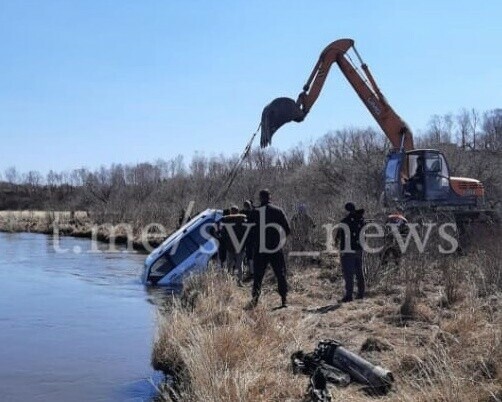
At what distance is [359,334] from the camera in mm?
9617

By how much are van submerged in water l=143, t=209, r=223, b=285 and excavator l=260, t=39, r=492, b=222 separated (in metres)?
2.90

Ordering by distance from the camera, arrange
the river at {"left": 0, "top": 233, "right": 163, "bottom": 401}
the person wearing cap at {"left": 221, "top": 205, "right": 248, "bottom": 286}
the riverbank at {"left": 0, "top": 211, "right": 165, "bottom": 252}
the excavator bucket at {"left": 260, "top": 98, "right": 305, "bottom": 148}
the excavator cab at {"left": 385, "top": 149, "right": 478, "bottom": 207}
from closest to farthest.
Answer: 1. the river at {"left": 0, "top": 233, "right": 163, "bottom": 401}
2. the person wearing cap at {"left": 221, "top": 205, "right": 248, "bottom": 286}
3. the excavator bucket at {"left": 260, "top": 98, "right": 305, "bottom": 148}
4. the excavator cab at {"left": 385, "top": 149, "right": 478, "bottom": 207}
5. the riverbank at {"left": 0, "top": 211, "right": 165, "bottom": 252}

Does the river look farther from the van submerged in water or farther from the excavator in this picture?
the excavator

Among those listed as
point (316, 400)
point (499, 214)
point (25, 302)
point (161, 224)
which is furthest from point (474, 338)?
point (161, 224)

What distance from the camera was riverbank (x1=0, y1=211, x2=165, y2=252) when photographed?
35812 millimetres

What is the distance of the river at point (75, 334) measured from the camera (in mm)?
9875

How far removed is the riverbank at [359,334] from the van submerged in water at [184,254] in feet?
14.0

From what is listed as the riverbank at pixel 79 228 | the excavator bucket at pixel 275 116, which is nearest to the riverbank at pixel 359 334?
the excavator bucket at pixel 275 116

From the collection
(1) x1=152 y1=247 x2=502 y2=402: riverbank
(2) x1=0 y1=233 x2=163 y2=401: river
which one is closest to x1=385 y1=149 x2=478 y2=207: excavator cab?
(1) x1=152 y1=247 x2=502 y2=402: riverbank

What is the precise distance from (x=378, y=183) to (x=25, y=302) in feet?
56.9

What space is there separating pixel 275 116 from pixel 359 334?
400 inches

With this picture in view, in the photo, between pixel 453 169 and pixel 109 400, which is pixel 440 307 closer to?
pixel 109 400

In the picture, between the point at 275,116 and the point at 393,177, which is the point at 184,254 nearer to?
the point at 275,116

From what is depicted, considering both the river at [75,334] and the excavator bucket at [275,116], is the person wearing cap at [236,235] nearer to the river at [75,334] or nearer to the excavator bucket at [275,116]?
the river at [75,334]
